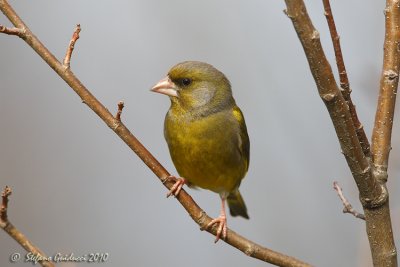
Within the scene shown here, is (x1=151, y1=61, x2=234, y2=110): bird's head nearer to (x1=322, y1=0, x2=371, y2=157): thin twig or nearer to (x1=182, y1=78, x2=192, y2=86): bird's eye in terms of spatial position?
(x1=182, y1=78, x2=192, y2=86): bird's eye

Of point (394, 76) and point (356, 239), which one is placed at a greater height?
point (394, 76)

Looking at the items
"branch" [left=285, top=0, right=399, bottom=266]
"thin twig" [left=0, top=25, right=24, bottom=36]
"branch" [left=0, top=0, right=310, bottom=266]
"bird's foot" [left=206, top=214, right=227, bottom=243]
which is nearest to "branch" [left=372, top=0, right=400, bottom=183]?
"branch" [left=285, top=0, right=399, bottom=266]

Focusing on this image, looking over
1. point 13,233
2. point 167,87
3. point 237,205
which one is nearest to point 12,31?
point 13,233

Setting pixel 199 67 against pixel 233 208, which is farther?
pixel 233 208

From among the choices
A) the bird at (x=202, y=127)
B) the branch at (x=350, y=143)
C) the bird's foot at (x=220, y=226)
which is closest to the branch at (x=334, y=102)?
the branch at (x=350, y=143)

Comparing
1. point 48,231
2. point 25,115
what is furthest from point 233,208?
point 25,115

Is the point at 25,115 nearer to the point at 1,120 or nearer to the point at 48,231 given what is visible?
the point at 1,120

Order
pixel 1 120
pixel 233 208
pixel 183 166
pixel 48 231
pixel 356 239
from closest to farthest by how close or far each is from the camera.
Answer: pixel 183 166 → pixel 233 208 → pixel 356 239 → pixel 48 231 → pixel 1 120

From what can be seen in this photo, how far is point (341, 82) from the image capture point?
9.25ft

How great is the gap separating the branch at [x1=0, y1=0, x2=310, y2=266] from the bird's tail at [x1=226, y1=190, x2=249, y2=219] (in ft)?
6.20

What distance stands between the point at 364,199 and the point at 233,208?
279 cm

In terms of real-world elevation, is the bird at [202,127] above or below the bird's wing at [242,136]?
above

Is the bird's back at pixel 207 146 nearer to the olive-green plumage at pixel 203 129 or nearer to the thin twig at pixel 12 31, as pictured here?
the olive-green plumage at pixel 203 129

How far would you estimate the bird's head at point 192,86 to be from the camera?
4.52 meters
